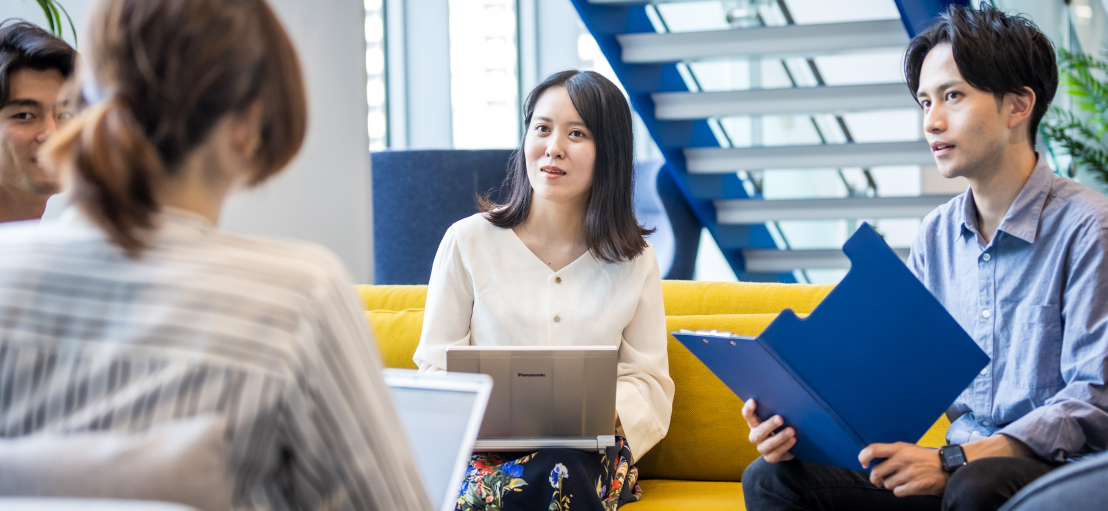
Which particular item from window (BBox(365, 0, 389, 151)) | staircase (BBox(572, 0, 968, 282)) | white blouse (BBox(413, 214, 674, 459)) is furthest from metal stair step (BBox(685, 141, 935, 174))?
window (BBox(365, 0, 389, 151))

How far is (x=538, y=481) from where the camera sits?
160 cm

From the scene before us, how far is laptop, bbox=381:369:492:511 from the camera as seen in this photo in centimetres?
→ 99

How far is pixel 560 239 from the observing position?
2053mm

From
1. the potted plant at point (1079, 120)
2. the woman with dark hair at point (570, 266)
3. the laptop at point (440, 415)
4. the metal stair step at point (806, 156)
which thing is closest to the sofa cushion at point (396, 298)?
the woman with dark hair at point (570, 266)

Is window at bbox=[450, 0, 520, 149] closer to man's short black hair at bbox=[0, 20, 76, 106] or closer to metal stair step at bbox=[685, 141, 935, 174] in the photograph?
metal stair step at bbox=[685, 141, 935, 174]

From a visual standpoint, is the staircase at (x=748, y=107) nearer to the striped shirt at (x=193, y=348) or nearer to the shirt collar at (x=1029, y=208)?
the shirt collar at (x=1029, y=208)

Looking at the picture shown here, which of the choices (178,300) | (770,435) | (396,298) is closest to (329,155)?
(396,298)

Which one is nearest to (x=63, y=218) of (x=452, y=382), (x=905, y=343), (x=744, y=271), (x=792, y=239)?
(x=452, y=382)

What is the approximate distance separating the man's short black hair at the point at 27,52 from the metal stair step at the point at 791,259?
11.1ft

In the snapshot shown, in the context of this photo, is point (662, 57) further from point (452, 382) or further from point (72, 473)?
point (72, 473)

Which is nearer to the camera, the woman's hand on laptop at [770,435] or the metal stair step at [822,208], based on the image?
the woman's hand on laptop at [770,435]

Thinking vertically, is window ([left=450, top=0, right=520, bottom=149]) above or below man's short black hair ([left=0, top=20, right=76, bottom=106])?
above

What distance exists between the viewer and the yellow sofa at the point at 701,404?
1925mm

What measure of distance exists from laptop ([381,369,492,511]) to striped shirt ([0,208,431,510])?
0.25 m
